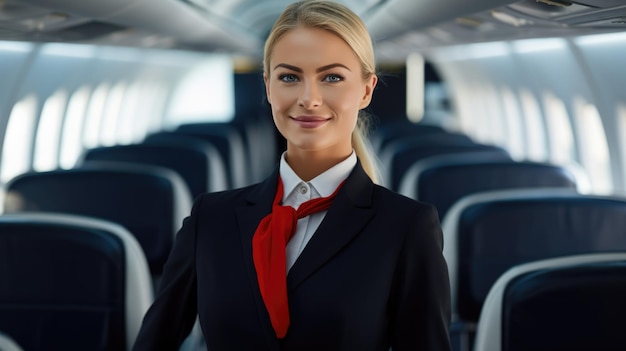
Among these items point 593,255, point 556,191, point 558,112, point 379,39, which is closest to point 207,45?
point 379,39

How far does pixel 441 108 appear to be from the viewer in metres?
17.9

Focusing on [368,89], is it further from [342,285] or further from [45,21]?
[45,21]

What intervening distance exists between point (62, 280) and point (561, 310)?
1.62 metres

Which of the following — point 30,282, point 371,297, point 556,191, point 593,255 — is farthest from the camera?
point 556,191

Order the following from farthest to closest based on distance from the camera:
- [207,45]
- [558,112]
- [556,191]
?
1. [207,45]
2. [558,112]
3. [556,191]

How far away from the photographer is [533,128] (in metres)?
11.6

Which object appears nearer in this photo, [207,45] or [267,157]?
[207,45]

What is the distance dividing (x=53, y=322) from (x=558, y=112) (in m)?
7.81

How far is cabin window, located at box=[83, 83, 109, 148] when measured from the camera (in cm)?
1223

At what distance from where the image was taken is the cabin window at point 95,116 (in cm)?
1223

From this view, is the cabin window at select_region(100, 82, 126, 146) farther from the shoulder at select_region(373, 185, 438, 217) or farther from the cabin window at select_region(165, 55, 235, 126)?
the shoulder at select_region(373, 185, 438, 217)

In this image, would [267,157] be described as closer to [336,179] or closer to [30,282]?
[30,282]

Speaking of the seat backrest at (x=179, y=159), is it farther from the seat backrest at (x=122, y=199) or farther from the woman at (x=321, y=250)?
the woman at (x=321, y=250)

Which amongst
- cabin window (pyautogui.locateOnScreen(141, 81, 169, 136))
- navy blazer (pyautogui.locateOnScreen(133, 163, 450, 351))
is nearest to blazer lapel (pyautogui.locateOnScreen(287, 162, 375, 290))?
navy blazer (pyautogui.locateOnScreen(133, 163, 450, 351))
